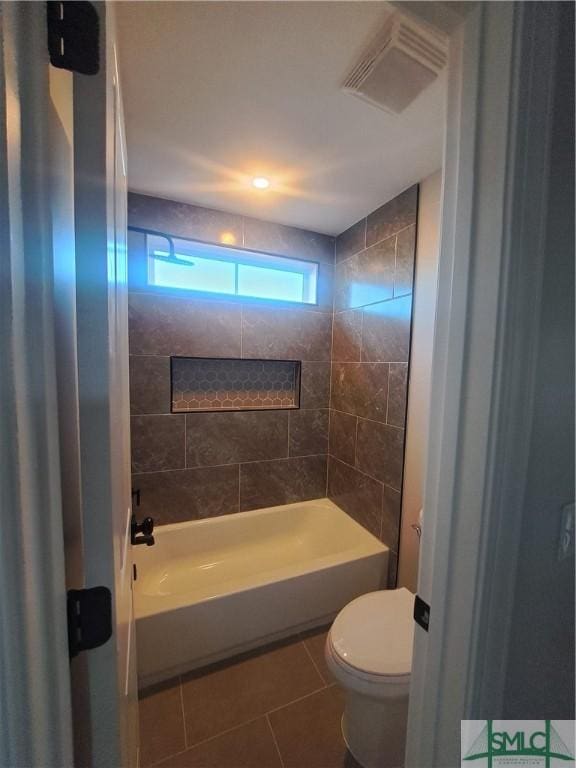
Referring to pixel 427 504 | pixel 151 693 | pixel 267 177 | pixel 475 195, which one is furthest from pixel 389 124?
pixel 151 693

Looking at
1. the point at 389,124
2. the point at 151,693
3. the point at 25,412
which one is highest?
the point at 389,124

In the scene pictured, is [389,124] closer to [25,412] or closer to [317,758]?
[25,412]

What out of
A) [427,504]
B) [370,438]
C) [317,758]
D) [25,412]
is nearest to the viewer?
[25,412]

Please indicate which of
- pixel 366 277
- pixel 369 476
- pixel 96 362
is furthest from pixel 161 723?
pixel 366 277

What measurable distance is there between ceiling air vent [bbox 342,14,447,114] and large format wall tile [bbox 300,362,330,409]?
151 centimetres

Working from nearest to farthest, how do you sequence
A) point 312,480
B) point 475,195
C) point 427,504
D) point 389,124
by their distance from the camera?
point 475,195
point 427,504
point 389,124
point 312,480

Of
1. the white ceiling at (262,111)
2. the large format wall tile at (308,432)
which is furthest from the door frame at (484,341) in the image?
the large format wall tile at (308,432)

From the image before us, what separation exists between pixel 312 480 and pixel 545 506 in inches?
73.5

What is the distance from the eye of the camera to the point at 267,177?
1586 mm

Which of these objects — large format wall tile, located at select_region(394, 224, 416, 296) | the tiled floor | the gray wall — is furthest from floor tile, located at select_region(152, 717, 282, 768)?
large format wall tile, located at select_region(394, 224, 416, 296)

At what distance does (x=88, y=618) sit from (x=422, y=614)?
63 cm

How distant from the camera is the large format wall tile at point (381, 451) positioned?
1738 millimetres

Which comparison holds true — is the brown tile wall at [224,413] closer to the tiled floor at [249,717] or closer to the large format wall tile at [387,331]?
the large format wall tile at [387,331]

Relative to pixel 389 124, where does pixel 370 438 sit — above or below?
below
